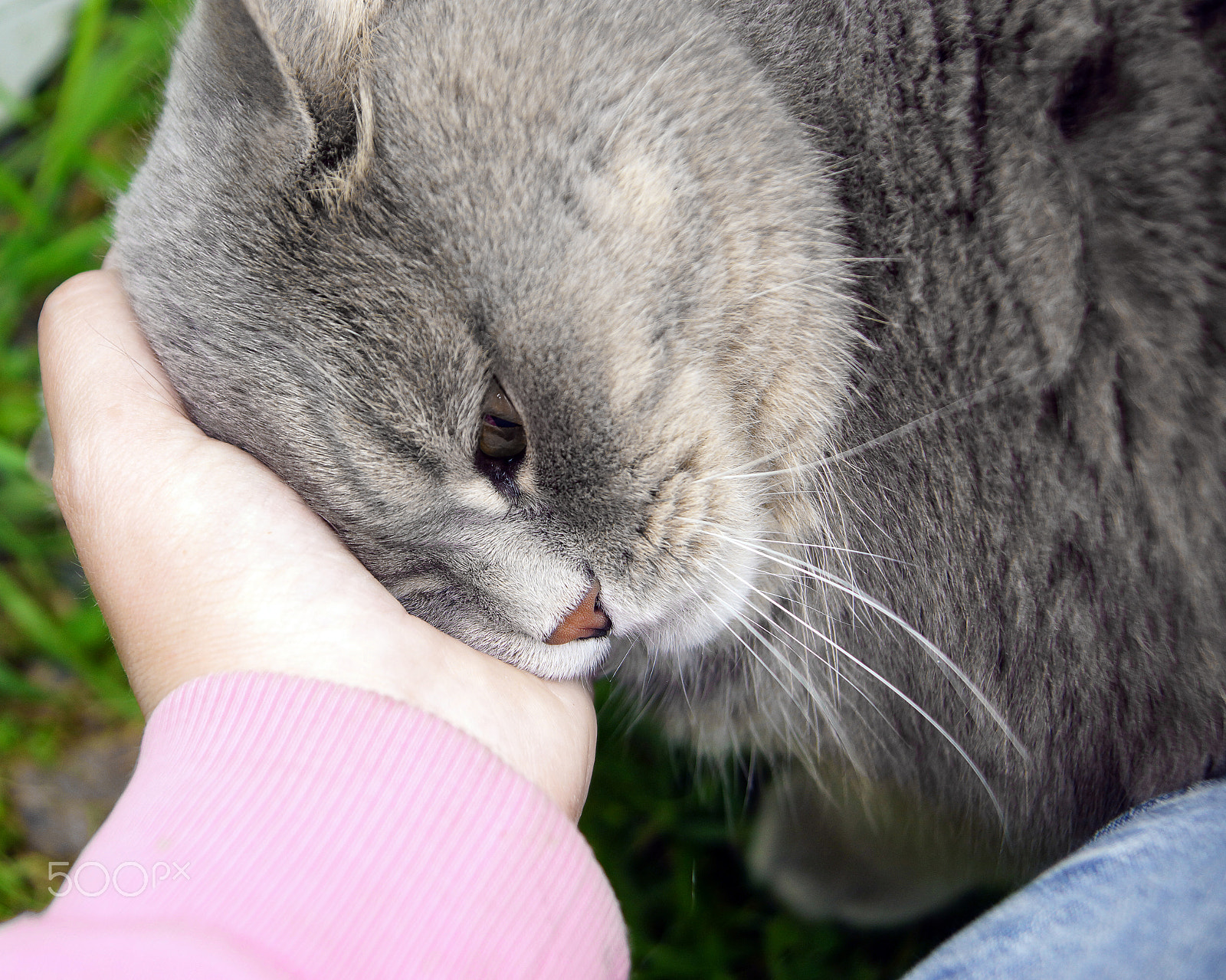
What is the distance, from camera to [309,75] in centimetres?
88

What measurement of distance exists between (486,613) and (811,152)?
60 centimetres

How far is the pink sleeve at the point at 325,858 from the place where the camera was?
73cm

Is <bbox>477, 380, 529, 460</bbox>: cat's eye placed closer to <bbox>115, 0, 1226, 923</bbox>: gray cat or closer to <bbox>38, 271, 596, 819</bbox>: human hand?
<bbox>115, 0, 1226, 923</bbox>: gray cat

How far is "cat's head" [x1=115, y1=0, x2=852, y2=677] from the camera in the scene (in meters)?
0.89

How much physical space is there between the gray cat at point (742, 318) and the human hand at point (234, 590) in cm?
4

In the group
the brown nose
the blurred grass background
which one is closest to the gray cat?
the brown nose

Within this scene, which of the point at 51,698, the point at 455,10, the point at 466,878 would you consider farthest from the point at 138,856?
the point at 51,698

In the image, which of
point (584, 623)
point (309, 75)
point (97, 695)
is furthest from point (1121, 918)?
point (97, 695)

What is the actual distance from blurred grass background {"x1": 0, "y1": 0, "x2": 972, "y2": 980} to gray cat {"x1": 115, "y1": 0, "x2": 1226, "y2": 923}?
0.55 meters

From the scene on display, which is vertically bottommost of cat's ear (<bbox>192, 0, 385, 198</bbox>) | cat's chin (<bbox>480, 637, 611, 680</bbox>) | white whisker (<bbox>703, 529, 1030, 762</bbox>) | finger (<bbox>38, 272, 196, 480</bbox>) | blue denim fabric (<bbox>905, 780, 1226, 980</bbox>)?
blue denim fabric (<bbox>905, 780, 1226, 980</bbox>)

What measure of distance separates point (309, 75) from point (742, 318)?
49 centimetres

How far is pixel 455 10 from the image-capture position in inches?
36.5

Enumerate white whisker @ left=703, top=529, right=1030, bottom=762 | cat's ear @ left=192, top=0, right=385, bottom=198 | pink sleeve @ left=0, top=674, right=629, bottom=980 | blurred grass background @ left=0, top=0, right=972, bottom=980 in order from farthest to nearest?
1. blurred grass background @ left=0, top=0, right=972, bottom=980
2. white whisker @ left=703, top=529, right=1030, bottom=762
3. cat's ear @ left=192, top=0, right=385, bottom=198
4. pink sleeve @ left=0, top=674, right=629, bottom=980

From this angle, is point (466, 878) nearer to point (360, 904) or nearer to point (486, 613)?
point (360, 904)
